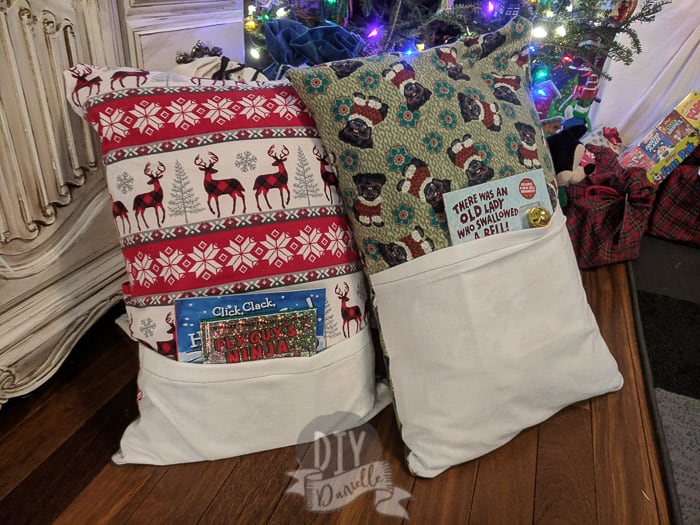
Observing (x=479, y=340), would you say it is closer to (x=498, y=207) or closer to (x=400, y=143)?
(x=498, y=207)

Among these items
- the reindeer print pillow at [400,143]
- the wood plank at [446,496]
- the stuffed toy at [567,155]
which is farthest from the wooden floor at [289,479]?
the stuffed toy at [567,155]

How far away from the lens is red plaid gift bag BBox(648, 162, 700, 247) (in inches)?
57.4

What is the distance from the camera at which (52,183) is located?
850mm

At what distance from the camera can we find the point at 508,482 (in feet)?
2.41

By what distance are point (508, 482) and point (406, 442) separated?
0.55 feet

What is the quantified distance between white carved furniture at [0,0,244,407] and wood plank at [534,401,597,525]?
87 centimetres

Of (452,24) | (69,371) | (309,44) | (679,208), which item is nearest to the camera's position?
(69,371)

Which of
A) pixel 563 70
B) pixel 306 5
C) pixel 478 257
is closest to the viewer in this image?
pixel 478 257

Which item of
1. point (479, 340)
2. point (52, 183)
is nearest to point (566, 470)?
point (479, 340)

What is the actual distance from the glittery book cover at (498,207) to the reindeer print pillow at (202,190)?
184 millimetres

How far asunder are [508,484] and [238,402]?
43 cm

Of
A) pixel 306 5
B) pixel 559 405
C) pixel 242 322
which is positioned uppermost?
pixel 306 5

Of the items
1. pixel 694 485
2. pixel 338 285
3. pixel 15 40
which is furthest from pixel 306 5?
pixel 694 485

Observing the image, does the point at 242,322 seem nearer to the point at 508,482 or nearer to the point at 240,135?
the point at 240,135
